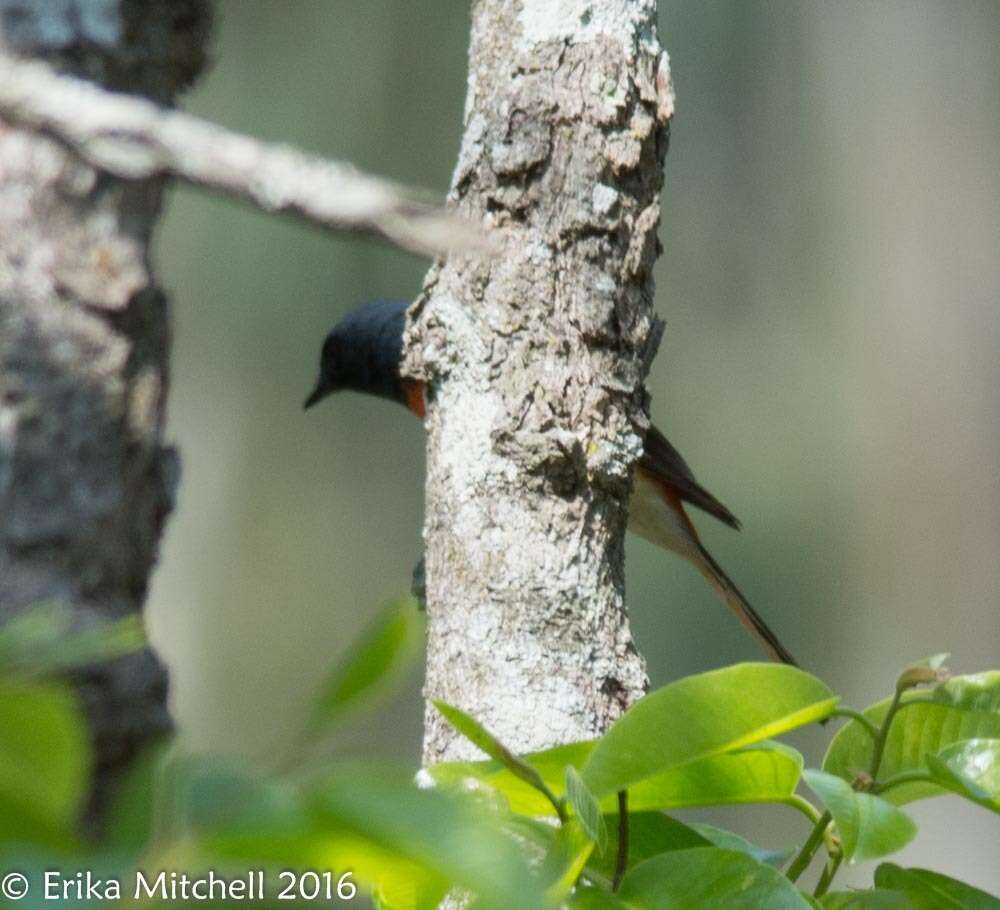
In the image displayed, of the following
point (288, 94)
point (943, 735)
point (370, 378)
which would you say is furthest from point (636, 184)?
point (288, 94)

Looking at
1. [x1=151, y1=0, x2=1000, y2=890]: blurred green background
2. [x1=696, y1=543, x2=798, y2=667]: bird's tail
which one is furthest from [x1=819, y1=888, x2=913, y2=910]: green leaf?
[x1=151, y1=0, x2=1000, y2=890]: blurred green background

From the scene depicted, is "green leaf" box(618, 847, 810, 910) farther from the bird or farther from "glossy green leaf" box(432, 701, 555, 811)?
the bird

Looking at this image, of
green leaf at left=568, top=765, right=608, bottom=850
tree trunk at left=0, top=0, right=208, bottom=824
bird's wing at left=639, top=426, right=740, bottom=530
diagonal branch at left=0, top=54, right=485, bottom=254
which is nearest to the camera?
diagonal branch at left=0, top=54, right=485, bottom=254

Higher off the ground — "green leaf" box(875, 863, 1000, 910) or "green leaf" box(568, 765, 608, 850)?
"green leaf" box(568, 765, 608, 850)

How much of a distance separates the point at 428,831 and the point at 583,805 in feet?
1.90

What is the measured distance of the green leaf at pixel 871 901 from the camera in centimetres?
117

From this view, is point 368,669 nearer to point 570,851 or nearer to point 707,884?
point 570,851

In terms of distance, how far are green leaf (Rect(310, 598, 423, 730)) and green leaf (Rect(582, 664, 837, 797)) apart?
2.05 ft

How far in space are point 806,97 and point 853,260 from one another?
3.56ft

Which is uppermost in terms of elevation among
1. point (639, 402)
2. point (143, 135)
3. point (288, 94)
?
point (288, 94)

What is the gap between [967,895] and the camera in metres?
1.21

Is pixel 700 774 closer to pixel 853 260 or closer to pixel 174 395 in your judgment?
pixel 853 260

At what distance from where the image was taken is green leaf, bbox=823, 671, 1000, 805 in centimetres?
124

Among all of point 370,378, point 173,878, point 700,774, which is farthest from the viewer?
point 370,378
